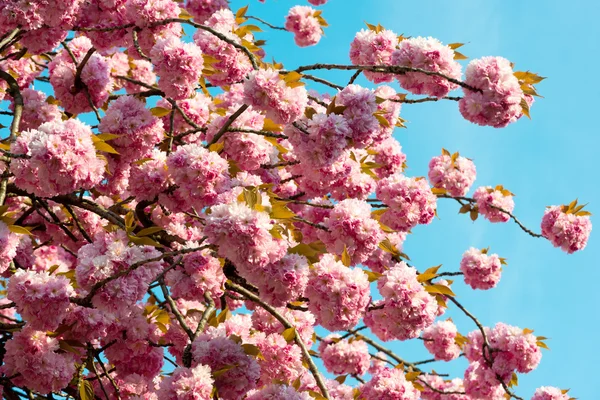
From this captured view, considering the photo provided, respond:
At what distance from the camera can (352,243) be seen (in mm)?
4016

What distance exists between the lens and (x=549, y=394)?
22.6ft

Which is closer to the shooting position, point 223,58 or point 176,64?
point 176,64

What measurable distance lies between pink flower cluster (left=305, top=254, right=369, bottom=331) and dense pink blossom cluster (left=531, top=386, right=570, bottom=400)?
4146mm

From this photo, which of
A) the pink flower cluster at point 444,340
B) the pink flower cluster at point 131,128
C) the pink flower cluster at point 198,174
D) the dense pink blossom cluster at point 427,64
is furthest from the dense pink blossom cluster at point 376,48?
the pink flower cluster at point 444,340

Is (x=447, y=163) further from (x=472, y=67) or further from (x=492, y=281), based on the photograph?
(x=472, y=67)

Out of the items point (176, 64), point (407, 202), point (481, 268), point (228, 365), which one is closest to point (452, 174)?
point (481, 268)

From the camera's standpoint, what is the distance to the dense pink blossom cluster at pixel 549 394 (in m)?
6.87

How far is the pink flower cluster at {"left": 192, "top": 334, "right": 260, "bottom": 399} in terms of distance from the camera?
3.47 metres

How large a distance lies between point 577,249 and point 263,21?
14.5ft

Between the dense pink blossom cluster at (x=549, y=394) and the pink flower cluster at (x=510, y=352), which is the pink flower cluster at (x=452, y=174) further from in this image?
the dense pink blossom cluster at (x=549, y=394)

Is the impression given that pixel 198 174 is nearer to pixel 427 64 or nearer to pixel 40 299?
pixel 40 299

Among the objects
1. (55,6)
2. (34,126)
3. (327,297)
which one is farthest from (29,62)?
(327,297)

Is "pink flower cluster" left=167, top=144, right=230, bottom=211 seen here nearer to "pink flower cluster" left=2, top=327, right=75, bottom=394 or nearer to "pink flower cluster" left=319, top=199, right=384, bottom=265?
"pink flower cluster" left=319, top=199, right=384, bottom=265

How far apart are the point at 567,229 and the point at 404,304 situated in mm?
3904
